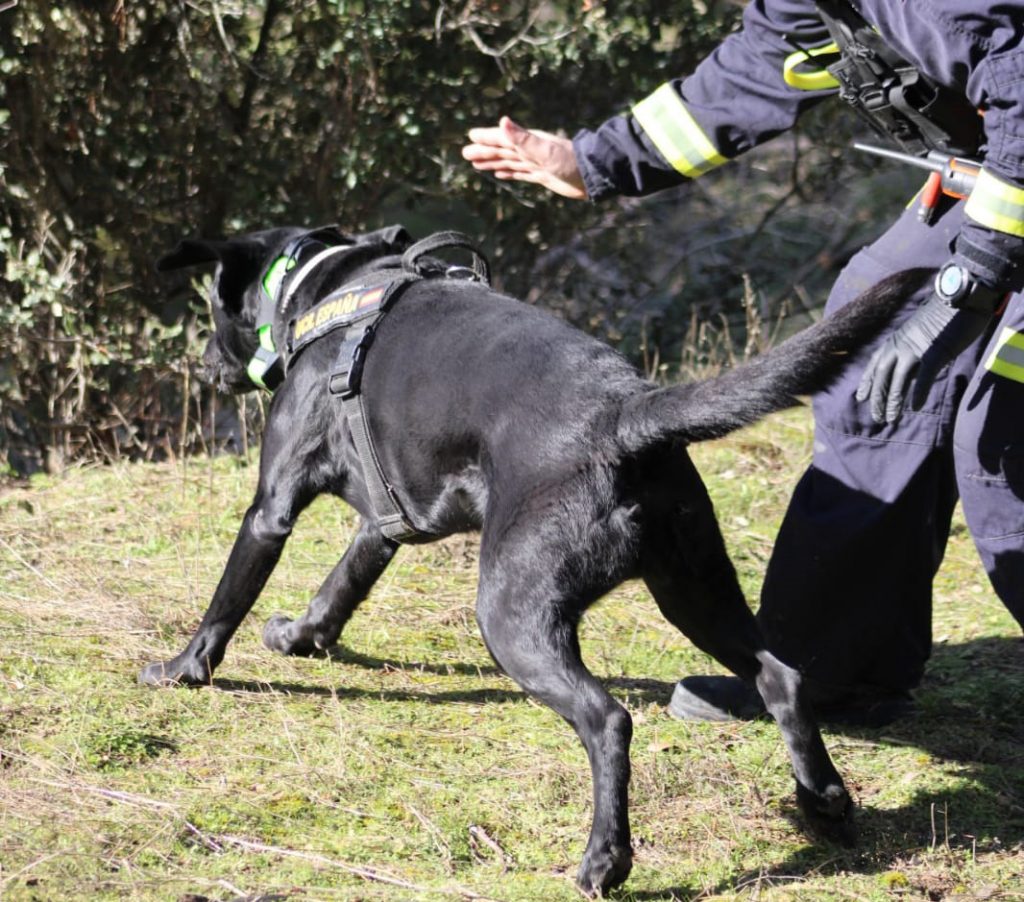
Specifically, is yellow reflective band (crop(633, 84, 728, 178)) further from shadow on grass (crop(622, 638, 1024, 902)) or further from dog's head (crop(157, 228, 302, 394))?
shadow on grass (crop(622, 638, 1024, 902))

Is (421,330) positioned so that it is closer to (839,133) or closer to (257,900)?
(257,900)

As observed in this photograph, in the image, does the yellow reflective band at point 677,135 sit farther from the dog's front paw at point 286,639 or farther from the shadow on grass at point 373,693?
the dog's front paw at point 286,639

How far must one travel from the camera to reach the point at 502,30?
6.39 metres

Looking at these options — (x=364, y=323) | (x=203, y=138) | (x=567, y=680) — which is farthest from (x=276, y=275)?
(x=203, y=138)

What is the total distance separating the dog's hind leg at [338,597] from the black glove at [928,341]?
60.1 inches

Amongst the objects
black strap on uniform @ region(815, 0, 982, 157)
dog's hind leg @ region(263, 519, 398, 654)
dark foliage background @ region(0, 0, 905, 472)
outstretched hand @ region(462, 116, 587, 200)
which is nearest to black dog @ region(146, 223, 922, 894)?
dog's hind leg @ region(263, 519, 398, 654)

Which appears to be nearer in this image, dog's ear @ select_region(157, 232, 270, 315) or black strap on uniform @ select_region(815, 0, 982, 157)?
black strap on uniform @ select_region(815, 0, 982, 157)

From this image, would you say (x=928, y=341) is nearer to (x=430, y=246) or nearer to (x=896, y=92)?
(x=896, y=92)

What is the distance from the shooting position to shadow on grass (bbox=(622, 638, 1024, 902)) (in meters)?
2.87

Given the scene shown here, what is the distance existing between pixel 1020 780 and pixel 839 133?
5352 millimetres

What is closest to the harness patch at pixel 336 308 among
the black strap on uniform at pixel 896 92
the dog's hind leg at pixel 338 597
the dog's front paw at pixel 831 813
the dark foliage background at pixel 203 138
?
the dog's hind leg at pixel 338 597

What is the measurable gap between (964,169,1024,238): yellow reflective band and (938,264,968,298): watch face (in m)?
0.10

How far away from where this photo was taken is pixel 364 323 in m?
3.42

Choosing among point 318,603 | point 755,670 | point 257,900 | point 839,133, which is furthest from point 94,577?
point 839,133
